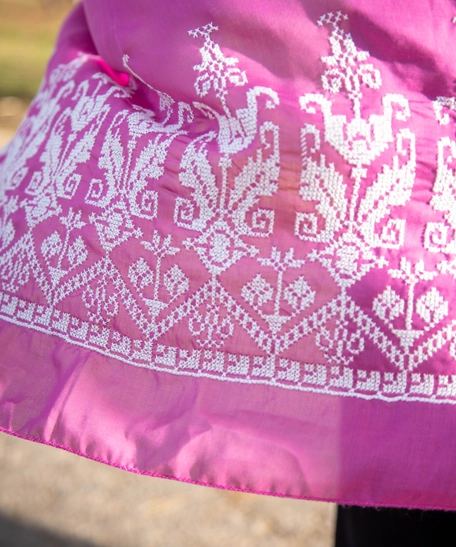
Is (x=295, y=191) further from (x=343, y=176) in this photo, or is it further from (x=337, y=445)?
(x=337, y=445)

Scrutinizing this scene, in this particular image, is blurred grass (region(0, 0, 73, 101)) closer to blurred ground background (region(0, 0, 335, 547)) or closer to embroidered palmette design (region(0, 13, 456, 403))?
blurred ground background (region(0, 0, 335, 547))

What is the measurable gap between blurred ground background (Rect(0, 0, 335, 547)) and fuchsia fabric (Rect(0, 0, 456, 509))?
0.83 meters

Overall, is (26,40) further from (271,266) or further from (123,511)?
(271,266)

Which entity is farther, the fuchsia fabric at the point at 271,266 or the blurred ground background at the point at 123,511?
the blurred ground background at the point at 123,511

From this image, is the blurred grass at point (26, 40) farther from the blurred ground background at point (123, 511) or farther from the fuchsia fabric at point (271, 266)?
the fuchsia fabric at point (271, 266)

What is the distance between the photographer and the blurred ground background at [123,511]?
1.34 metres

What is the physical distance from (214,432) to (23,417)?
20 cm

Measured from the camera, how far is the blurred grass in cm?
405

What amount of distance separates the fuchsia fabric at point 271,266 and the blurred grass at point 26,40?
Answer: 11.1 ft

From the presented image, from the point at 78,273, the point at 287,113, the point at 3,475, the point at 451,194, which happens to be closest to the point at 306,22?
the point at 287,113

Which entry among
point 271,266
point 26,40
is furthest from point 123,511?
point 26,40

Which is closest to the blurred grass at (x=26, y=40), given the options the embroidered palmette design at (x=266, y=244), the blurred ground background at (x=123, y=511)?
the blurred ground background at (x=123, y=511)

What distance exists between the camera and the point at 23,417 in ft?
2.06

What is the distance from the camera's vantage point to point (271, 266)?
23.6 inches
